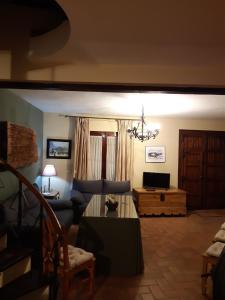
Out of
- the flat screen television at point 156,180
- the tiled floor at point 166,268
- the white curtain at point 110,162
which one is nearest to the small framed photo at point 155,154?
the flat screen television at point 156,180

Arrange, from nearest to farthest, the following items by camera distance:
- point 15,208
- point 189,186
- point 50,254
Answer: point 50,254, point 15,208, point 189,186

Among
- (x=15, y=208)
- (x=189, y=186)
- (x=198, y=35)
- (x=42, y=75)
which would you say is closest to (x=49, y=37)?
(x=42, y=75)

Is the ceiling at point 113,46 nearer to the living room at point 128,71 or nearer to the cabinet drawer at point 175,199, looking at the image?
the living room at point 128,71

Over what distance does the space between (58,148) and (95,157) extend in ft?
3.16

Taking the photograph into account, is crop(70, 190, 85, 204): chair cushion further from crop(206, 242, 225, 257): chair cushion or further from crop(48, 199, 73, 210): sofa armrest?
crop(206, 242, 225, 257): chair cushion

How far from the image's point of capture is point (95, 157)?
6.49m

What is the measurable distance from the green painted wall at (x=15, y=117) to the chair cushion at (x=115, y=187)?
1634 mm

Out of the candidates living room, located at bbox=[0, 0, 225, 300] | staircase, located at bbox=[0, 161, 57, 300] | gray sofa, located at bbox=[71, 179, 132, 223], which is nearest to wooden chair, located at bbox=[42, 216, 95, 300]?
staircase, located at bbox=[0, 161, 57, 300]

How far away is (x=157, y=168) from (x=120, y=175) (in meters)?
1.06

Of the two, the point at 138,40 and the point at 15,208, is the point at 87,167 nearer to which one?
the point at 15,208

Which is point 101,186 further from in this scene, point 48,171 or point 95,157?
point 48,171

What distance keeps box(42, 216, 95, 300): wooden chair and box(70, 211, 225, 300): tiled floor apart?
370 millimetres

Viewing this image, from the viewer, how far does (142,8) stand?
1.47 m

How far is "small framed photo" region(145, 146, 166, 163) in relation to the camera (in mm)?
6703
